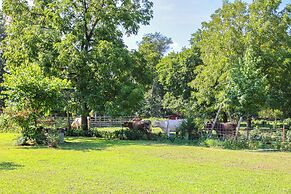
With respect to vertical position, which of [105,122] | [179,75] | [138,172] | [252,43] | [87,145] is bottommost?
[138,172]

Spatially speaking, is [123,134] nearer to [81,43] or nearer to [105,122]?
[81,43]

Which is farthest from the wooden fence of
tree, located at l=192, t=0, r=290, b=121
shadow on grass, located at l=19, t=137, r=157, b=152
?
shadow on grass, located at l=19, t=137, r=157, b=152

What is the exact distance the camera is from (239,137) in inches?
775

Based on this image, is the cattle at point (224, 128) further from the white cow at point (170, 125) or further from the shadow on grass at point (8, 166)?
the shadow on grass at point (8, 166)

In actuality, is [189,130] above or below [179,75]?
below

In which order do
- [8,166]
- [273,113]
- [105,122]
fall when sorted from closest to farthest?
[8,166] → [105,122] → [273,113]

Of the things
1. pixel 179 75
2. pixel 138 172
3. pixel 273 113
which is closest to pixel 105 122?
pixel 179 75

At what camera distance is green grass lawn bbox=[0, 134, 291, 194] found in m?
8.53

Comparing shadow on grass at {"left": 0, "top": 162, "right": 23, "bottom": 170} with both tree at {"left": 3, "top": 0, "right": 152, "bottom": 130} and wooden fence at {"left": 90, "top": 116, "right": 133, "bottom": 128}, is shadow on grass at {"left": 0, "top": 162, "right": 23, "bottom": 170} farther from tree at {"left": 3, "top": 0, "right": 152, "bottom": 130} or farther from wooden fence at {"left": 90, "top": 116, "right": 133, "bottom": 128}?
wooden fence at {"left": 90, "top": 116, "right": 133, "bottom": 128}

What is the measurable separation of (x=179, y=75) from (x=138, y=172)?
3259cm

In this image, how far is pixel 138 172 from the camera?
415 inches

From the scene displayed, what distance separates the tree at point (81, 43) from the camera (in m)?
22.9

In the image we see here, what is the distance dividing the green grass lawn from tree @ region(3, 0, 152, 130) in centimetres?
891

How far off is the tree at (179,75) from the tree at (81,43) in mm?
16327
